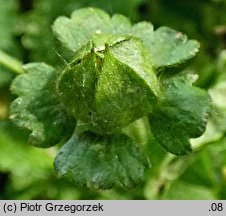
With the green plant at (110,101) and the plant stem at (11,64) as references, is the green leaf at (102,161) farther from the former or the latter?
the plant stem at (11,64)

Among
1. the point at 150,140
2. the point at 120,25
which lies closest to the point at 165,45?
the point at 120,25

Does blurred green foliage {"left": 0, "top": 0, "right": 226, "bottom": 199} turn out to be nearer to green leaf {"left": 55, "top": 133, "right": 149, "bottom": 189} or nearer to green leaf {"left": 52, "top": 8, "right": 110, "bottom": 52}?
green leaf {"left": 52, "top": 8, "right": 110, "bottom": 52}

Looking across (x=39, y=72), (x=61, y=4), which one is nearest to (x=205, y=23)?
(x=61, y=4)

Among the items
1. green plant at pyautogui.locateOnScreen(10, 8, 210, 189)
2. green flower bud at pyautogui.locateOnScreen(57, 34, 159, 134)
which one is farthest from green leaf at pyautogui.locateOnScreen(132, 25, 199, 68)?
green flower bud at pyautogui.locateOnScreen(57, 34, 159, 134)

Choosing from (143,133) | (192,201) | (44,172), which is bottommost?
(44,172)

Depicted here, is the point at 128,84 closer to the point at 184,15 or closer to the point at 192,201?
the point at 192,201

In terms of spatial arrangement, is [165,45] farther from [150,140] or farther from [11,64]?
[11,64]
